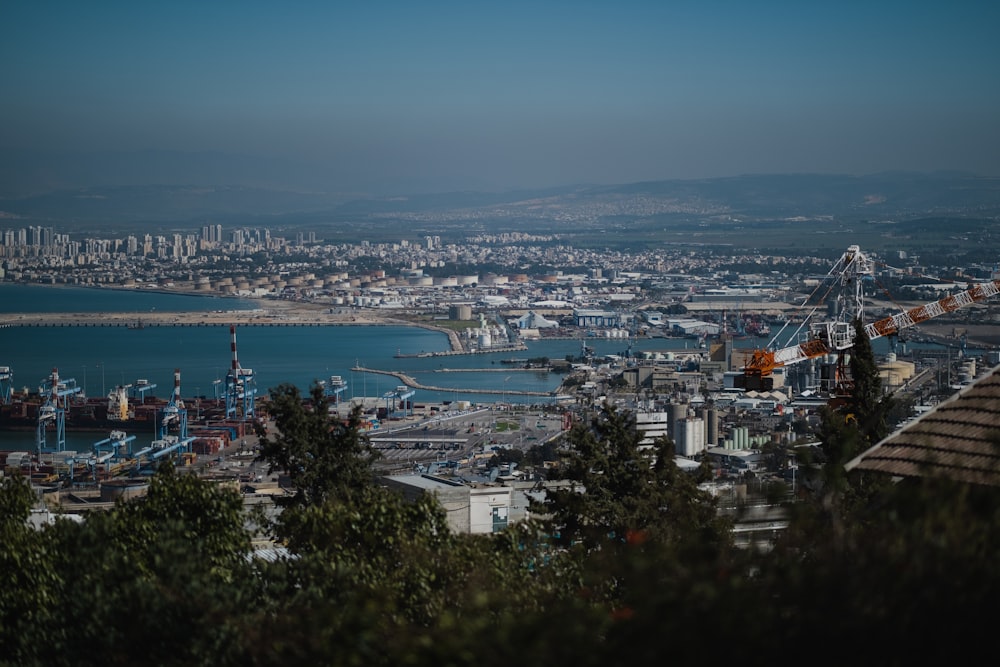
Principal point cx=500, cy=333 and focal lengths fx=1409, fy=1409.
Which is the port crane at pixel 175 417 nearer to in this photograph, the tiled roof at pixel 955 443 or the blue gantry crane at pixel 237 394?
the blue gantry crane at pixel 237 394

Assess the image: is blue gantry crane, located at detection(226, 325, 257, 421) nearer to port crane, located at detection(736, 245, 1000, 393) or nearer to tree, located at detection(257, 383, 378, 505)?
port crane, located at detection(736, 245, 1000, 393)

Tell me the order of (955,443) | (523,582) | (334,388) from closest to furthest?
(955,443), (523,582), (334,388)

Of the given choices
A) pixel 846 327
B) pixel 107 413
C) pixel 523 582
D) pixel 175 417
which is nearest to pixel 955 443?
pixel 523 582

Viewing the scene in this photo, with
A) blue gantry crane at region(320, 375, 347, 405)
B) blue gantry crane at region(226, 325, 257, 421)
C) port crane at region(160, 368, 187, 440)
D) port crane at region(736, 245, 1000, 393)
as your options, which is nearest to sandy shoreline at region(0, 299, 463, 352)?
blue gantry crane at region(320, 375, 347, 405)

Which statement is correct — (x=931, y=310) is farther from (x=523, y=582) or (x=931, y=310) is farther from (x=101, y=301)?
(x=101, y=301)

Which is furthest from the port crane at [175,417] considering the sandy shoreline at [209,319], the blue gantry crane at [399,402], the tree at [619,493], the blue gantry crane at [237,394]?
the sandy shoreline at [209,319]

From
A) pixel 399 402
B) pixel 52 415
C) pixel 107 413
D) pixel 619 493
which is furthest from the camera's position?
pixel 399 402

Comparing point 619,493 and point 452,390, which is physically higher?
point 619,493

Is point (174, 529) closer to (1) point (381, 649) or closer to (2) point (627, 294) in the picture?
(1) point (381, 649)

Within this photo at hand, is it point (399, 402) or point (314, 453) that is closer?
point (314, 453)
